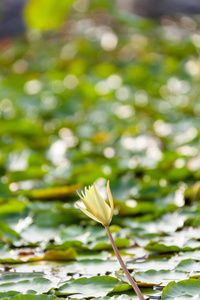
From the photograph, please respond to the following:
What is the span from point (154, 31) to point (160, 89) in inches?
65.3

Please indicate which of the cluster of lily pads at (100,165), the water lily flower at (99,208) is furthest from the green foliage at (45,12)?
the water lily flower at (99,208)

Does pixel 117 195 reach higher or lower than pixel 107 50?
lower

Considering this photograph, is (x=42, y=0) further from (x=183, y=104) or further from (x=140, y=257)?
(x=140, y=257)

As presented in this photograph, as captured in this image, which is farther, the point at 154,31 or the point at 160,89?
the point at 154,31

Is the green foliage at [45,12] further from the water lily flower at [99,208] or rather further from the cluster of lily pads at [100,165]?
the water lily flower at [99,208]

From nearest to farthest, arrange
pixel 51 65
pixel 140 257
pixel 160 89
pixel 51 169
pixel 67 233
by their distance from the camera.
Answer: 1. pixel 140 257
2. pixel 67 233
3. pixel 51 169
4. pixel 160 89
5. pixel 51 65

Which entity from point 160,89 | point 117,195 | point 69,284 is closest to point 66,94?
point 160,89

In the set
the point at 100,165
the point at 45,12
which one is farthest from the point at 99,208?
the point at 45,12

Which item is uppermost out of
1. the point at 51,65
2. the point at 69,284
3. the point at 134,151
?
the point at 51,65

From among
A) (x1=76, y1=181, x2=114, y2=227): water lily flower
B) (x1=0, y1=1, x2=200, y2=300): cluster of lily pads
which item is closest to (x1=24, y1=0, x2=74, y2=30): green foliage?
(x1=0, y1=1, x2=200, y2=300): cluster of lily pads

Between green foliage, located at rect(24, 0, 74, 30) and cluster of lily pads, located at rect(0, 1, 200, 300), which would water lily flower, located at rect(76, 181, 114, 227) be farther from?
green foliage, located at rect(24, 0, 74, 30)

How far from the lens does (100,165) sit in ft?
6.95

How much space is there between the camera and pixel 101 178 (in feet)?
6.65

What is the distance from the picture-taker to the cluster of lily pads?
53.2 inches
